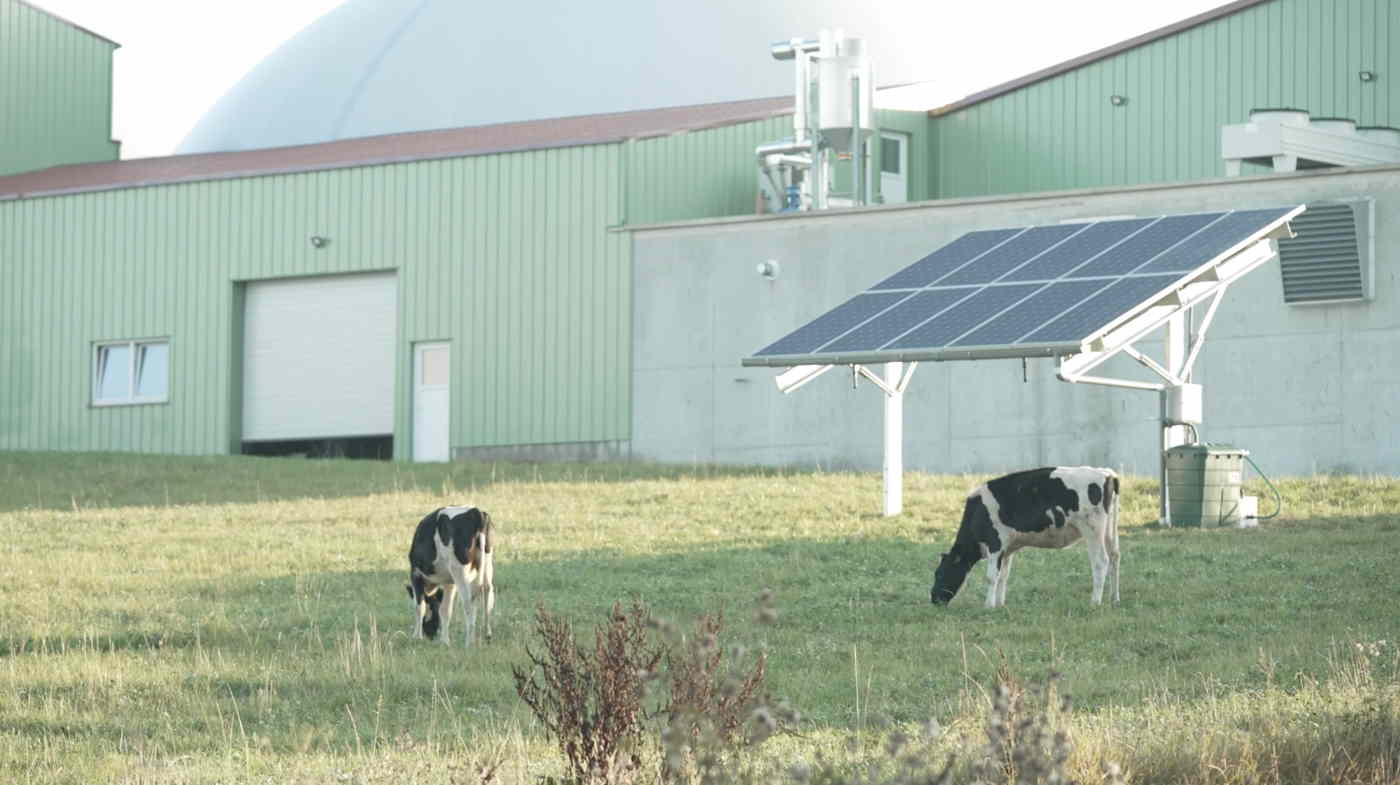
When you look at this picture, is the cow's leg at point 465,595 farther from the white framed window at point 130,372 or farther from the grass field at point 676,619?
the white framed window at point 130,372

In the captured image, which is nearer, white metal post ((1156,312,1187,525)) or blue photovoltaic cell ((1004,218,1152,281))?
white metal post ((1156,312,1187,525))

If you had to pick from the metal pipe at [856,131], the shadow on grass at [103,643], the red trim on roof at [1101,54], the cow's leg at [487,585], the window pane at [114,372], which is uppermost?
the red trim on roof at [1101,54]

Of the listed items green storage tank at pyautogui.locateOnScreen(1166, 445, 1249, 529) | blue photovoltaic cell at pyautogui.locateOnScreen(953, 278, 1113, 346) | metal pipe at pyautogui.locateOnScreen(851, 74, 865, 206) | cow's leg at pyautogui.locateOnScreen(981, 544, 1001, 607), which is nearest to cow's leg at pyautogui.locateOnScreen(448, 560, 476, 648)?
cow's leg at pyautogui.locateOnScreen(981, 544, 1001, 607)

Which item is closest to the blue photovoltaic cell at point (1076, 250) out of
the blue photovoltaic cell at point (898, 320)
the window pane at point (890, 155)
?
the blue photovoltaic cell at point (898, 320)

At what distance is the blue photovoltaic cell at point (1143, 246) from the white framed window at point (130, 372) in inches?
838

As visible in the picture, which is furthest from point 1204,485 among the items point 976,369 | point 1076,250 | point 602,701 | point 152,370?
point 152,370

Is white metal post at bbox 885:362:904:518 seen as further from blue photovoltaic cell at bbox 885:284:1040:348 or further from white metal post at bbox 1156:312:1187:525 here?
white metal post at bbox 1156:312:1187:525

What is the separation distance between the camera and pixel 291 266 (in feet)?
138

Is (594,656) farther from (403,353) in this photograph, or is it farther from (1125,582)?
(403,353)

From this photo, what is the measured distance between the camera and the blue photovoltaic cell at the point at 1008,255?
27.2 meters

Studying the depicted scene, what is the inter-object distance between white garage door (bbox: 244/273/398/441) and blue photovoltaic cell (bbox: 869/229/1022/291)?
47.4 ft

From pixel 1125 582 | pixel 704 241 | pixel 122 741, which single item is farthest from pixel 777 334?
pixel 122 741

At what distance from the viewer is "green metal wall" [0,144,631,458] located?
1560 inches

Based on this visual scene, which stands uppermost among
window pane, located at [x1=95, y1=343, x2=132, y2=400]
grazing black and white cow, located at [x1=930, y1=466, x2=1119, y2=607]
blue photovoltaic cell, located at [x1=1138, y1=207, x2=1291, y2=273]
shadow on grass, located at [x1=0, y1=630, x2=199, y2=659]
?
blue photovoltaic cell, located at [x1=1138, y1=207, x2=1291, y2=273]
